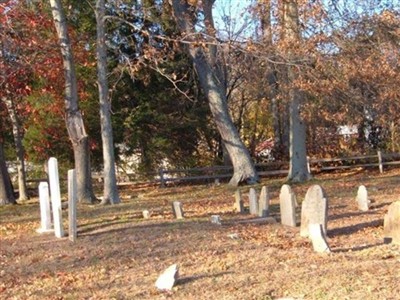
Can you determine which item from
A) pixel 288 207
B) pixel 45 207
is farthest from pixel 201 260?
pixel 45 207

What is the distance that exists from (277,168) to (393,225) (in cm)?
2111

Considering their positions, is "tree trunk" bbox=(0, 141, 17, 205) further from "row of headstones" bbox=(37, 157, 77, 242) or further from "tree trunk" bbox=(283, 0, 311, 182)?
"tree trunk" bbox=(283, 0, 311, 182)

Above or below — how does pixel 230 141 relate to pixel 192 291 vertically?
above

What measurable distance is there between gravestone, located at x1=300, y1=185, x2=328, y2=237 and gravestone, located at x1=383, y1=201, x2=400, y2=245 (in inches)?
42.4

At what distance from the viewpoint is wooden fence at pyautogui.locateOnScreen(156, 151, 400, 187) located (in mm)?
28047

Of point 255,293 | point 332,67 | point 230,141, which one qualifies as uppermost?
point 332,67

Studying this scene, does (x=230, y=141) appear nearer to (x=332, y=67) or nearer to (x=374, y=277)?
(x=332, y=67)

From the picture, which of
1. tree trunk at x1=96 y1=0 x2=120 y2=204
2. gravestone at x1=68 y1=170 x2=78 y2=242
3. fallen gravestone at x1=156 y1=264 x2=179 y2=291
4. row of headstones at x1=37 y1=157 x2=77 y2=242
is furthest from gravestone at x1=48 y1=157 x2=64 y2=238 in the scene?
tree trunk at x1=96 y1=0 x2=120 y2=204

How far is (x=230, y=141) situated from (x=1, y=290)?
1729 cm

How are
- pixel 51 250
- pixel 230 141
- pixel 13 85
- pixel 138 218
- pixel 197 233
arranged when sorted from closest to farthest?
pixel 51 250
pixel 197 233
pixel 138 218
pixel 13 85
pixel 230 141

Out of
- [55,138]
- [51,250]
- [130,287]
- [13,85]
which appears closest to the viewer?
[130,287]

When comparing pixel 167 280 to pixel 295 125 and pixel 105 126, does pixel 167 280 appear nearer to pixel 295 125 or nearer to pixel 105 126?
pixel 105 126

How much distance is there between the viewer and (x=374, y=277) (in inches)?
273

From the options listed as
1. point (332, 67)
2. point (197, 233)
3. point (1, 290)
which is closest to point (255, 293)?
point (1, 290)
